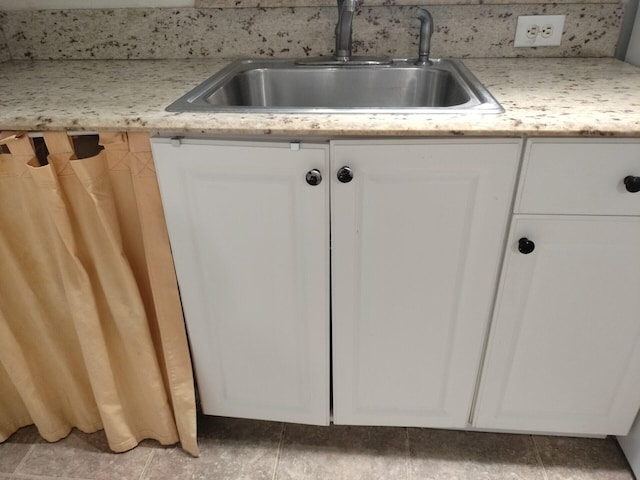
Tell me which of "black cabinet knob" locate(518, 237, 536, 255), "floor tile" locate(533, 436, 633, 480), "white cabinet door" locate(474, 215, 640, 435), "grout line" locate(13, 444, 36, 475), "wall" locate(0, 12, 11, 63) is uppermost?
"wall" locate(0, 12, 11, 63)

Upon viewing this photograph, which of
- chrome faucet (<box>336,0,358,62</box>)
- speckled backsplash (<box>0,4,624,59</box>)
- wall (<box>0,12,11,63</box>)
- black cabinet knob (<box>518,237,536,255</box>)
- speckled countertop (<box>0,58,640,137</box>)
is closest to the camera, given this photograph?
speckled countertop (<box>0,58,640,137</box>)

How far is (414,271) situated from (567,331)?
0.39 m

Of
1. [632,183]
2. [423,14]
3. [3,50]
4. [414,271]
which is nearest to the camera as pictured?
[632,183]

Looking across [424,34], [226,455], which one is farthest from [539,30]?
[226,455]

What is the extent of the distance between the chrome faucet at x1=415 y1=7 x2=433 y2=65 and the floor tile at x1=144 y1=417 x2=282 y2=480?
116 centimetres

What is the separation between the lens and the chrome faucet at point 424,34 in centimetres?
123

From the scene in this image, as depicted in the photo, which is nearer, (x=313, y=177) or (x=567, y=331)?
(x=313, y=177)

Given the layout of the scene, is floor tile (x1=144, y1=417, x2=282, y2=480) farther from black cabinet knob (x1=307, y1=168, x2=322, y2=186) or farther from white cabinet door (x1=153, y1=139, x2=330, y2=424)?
black cabinet knob (x1=307, y1=168, x2=322, y2=186)

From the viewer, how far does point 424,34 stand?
1263 millimetres

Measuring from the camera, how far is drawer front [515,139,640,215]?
0.86m

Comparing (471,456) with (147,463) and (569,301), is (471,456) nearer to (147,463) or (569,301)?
(569,301)

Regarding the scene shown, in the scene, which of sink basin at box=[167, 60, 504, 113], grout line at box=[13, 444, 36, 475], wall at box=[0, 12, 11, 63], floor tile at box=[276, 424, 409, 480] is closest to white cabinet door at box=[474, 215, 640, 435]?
floor tile at box=[276, 424, 409, 480]

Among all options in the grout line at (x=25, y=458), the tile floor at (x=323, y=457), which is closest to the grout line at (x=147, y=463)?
the tile floor at (x=323, y=457)

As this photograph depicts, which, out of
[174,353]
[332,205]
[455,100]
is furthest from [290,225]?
[455,100]
